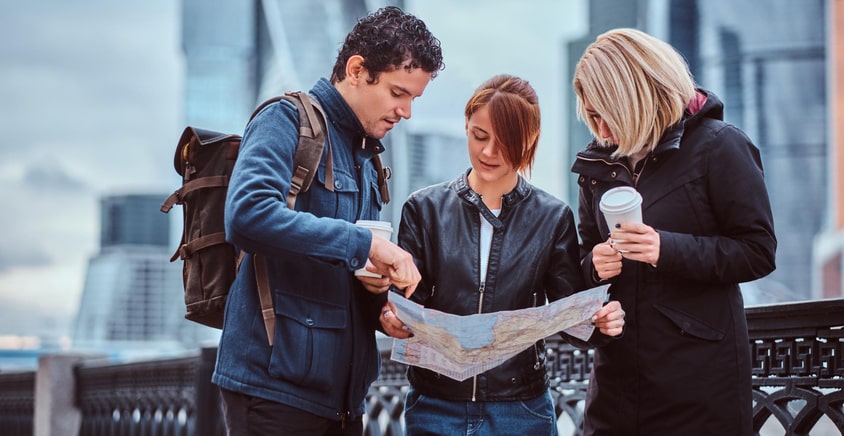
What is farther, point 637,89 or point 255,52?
point 255,52

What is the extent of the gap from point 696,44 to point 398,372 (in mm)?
100329

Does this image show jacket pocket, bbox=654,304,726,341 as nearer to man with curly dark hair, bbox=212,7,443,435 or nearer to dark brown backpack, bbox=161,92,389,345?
man with curly dark hair, bbox=212,7,443,435

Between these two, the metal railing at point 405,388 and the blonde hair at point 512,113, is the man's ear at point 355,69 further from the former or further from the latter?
the metal railing at point 405,388

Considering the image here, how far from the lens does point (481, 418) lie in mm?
2719

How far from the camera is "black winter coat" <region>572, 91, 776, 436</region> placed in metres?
2.42

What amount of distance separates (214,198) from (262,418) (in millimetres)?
571

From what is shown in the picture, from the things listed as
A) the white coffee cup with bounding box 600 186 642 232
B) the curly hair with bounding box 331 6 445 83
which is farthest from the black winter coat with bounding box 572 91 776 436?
the curly hair with bounding box 331 6 445 83

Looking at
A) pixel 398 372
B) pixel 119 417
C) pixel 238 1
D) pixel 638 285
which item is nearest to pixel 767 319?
pixel 638 285

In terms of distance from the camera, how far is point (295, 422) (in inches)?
96.7

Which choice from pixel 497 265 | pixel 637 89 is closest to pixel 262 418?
pixel 497 265

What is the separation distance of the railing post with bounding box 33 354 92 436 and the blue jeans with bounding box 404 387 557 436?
242 inches

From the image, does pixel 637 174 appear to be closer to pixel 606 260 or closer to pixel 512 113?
pixel 606 260

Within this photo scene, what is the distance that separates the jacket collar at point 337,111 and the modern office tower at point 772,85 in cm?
9431

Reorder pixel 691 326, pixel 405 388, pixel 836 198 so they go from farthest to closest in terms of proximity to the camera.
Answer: pixel 836 198 < pixel 405 388 < pixel 691 326
